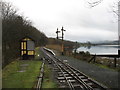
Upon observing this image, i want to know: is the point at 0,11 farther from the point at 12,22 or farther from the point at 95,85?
the point at 95,85

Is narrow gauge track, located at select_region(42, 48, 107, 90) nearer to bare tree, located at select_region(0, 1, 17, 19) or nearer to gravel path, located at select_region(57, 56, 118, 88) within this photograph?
gravel path, located at select_region(57, 56, 118, 88)

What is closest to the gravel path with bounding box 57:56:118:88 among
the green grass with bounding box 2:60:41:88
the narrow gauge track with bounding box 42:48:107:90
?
the narrow gauge track with bounding box 42:48:107:90

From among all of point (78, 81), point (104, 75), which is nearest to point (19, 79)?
point (78, 81)

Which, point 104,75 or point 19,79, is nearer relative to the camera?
point 19,79

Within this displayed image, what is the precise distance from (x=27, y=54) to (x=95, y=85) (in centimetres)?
1644

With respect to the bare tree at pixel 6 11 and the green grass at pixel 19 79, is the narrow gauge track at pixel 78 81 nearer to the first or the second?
the green grass at pixel 19 79

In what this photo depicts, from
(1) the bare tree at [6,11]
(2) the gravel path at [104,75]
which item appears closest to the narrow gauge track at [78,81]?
(2) the gravel path at [104,75]

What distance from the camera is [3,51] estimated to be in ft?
87.4

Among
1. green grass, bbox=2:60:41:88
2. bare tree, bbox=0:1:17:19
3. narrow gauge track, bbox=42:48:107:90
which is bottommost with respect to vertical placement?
green grass, bbox=2:60:41:88

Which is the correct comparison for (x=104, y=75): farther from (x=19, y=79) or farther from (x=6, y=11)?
(x=6, y=11)

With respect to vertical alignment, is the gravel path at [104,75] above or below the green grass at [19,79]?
above

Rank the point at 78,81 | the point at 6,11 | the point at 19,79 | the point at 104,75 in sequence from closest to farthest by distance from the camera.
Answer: the point at 78,81 → the point at 19,79 → the point at 104,75 → the point at 6,11

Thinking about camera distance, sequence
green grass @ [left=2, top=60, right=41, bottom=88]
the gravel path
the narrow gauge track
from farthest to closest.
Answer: the gravel path < green grass @ [left=2, top=60, right=41, bottom=88] < the narrow gauge track

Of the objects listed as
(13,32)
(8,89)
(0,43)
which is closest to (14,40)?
(13,32)
